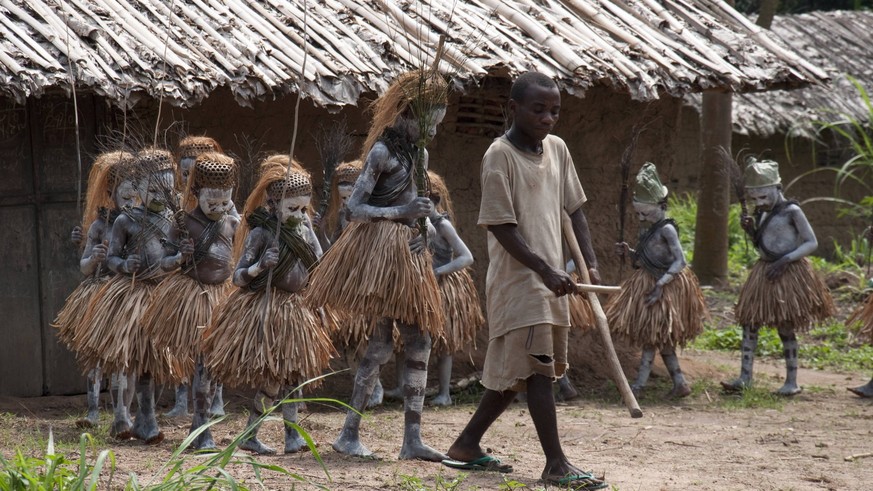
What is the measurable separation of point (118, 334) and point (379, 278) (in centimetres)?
144

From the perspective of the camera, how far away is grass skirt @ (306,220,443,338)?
4.90 m

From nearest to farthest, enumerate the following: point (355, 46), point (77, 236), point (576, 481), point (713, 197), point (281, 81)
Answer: point (576, 481)
point (77, 236)
point (281, 81)
point (355, 46)
point (713, 197)

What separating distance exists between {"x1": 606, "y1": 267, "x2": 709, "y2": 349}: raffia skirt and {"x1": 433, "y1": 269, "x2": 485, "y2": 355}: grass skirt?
3.97ft

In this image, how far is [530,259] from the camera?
4375 millimetres

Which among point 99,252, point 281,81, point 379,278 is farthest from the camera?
point 281,81

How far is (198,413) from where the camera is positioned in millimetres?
5320

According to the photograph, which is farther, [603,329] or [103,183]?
[103,183]

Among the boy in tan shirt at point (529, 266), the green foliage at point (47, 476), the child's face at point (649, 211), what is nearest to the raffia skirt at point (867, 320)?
the child's face at point (649, 211)

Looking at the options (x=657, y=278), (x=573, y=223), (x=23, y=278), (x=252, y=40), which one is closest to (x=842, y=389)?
(x=657, y=278)

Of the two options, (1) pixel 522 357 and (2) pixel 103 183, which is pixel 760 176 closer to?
(1) pixel 522 357

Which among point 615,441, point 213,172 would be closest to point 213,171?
point 213,172

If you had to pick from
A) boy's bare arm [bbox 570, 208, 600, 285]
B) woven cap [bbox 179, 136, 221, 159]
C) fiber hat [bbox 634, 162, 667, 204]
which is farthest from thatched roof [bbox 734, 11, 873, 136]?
boy's bare arm [bbox 570, 208, 600, 285]

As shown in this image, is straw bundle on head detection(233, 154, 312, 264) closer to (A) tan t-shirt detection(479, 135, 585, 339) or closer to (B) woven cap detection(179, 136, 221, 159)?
(B) woven cap detection(179, 136, 221, 159)

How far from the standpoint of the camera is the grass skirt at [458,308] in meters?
6.50
